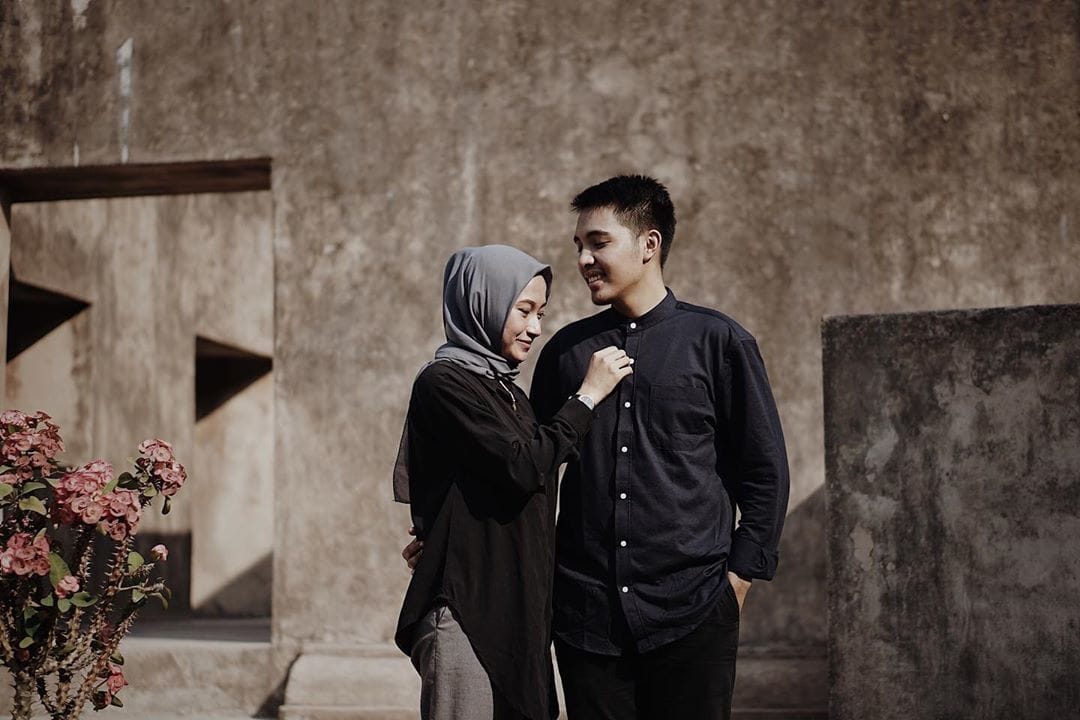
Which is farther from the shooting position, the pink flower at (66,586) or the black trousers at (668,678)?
the pink flower at (66,586)

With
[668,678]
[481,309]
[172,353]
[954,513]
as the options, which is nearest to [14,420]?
[481,309]

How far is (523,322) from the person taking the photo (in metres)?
3.04

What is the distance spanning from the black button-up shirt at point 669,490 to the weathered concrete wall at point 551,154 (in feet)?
9.21

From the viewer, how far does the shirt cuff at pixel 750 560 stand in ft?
10.3

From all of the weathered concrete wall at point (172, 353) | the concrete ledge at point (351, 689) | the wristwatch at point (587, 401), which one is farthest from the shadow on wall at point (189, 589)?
the wristwatch at point (587, 401)

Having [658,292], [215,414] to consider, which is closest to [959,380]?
[658,292]

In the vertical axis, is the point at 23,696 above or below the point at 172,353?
below

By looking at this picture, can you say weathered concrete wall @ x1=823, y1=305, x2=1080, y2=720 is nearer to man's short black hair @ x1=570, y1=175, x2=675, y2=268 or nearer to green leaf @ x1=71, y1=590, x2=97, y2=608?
man's short black hair @ x1=570, y1=175, x2=675, y2=268

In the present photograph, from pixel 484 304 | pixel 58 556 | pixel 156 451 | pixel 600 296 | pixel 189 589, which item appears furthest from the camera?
pixel 189 589

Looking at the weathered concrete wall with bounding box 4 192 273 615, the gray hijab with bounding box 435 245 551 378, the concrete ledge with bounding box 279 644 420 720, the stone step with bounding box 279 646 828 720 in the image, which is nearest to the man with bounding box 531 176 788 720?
the gray hijab with bounding box 435 245 551 378

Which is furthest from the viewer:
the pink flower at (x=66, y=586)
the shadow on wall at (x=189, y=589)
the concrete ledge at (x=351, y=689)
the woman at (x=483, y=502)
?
the shadow on wall at (x=189, y=589)

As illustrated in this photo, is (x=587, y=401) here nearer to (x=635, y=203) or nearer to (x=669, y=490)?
(x=669, y=490)

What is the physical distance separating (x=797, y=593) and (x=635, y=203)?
122 inches

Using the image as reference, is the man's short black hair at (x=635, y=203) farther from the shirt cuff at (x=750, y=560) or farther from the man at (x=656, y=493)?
the shirt cuff at (x=750, y=560)
